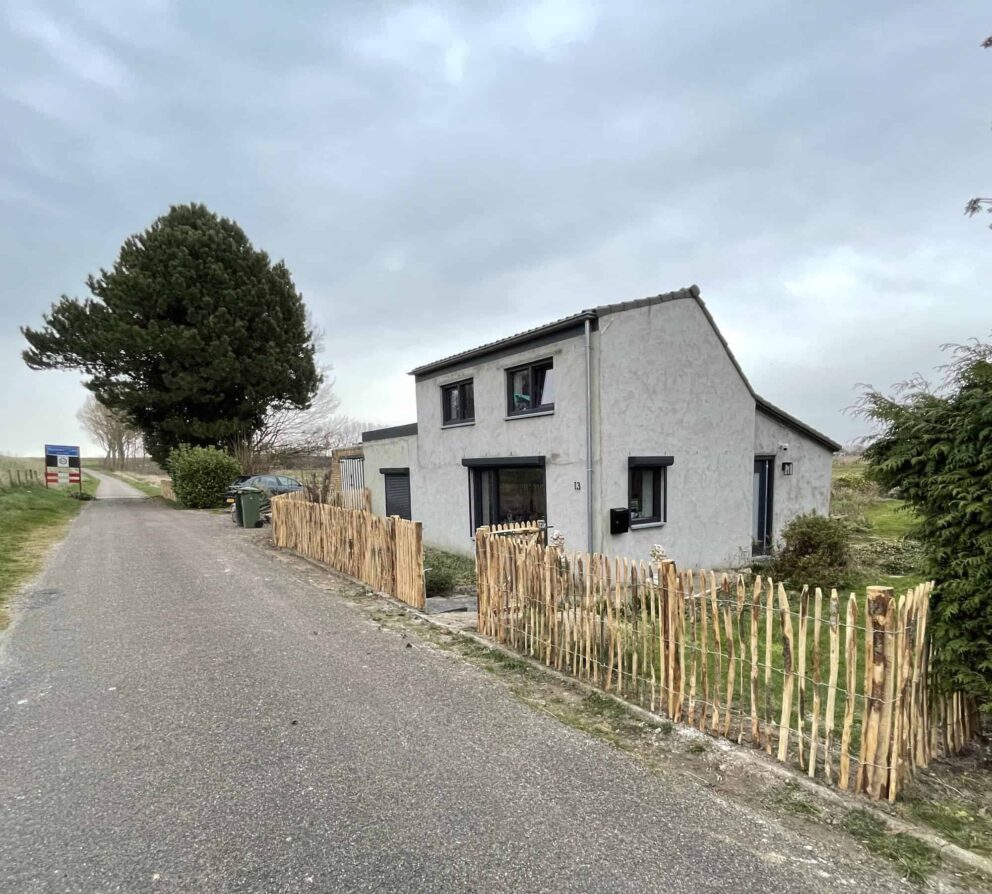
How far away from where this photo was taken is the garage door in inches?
620

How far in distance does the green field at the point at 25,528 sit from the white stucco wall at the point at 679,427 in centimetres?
935

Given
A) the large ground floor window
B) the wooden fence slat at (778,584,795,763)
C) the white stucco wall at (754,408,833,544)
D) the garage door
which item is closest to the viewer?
the wooden fence slat at (778,584,795,763)

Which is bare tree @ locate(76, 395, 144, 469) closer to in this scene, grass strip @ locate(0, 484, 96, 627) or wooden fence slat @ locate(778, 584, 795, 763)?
grass strip @ locate(0, 484, 96, 627)

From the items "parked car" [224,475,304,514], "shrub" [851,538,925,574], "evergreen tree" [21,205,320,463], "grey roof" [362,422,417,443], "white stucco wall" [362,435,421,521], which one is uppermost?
"evergreen tree" [21,205,320,463]

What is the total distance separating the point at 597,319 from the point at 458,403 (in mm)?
4947

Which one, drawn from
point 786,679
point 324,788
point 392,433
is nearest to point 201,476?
point 392,433

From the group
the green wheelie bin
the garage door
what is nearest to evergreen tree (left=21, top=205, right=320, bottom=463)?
the green wheelie bin

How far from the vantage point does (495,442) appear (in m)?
11.8

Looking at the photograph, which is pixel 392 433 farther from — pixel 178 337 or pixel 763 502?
pixel 178 337

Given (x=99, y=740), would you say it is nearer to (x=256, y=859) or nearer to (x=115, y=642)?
(x=256, y=859)

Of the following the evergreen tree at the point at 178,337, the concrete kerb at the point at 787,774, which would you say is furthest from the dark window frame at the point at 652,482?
the evergreen tree at the point at 178,337

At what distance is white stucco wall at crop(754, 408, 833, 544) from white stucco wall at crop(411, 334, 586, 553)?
5.14m

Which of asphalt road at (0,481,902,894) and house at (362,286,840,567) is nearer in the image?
asphalt road at (0,481,902,894)

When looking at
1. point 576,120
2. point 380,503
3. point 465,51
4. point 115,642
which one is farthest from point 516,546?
point 380,503
